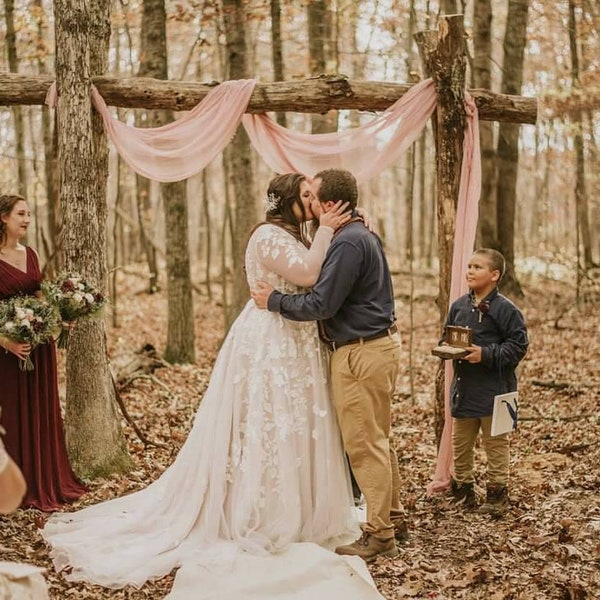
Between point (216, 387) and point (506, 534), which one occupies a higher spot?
point (216, 387)

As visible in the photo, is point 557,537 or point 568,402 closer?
point 557,537

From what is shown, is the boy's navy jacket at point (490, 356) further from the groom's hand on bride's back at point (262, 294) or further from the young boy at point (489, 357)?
the groom's hand on bride's back at point (262, 294)

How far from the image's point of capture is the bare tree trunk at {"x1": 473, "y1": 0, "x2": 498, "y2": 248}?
42.3 ft

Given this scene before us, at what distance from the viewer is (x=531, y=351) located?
11.9 metres

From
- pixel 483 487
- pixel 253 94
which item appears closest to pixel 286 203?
pixel 253 94

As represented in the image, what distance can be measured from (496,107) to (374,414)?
3.43m

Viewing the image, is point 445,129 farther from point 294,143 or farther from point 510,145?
point 510,145

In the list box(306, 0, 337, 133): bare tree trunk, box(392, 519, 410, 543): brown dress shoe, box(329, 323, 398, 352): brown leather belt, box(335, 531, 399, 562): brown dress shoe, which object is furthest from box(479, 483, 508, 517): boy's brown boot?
box(306, 0, 337, 133): bare tree trunk

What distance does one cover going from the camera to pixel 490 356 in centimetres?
552

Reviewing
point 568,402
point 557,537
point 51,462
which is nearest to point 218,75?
point 568,402

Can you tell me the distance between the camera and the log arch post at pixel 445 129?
6469 millimetres

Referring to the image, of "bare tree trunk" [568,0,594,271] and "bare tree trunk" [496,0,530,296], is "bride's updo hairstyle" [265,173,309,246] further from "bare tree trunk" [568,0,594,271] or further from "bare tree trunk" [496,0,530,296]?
"bare tree trunk" [568,0,594,271]

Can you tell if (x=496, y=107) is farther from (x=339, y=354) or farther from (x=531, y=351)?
(x=531, y=351)

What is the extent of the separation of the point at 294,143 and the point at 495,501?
3.46 meters
